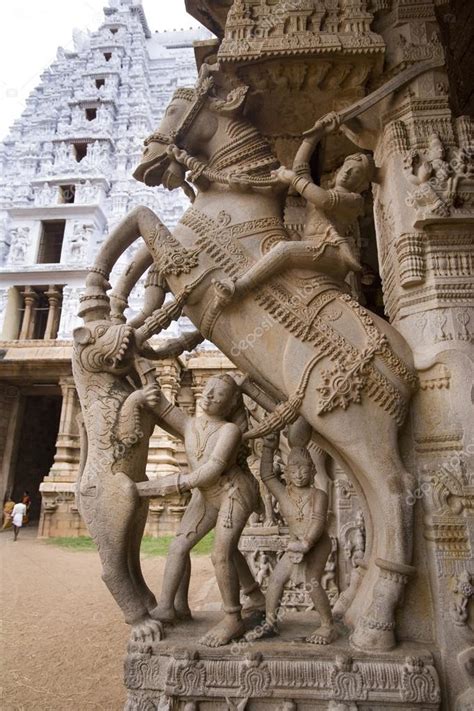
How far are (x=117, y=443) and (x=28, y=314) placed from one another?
2058 cm

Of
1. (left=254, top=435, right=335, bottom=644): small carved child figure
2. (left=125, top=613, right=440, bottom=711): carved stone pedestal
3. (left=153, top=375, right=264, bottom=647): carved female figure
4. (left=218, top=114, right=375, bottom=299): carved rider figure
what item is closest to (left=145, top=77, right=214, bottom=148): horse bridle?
(left=218, top=114, right=375, bottom=299): carved rider figure

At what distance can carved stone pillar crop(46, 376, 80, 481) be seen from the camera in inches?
559

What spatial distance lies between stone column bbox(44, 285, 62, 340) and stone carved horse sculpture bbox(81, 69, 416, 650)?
18597mm

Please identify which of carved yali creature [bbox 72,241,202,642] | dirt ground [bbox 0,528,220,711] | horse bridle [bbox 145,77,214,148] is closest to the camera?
carved yali creature [bbox 72,241,202,642]

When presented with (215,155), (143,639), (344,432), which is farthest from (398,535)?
(215,155)

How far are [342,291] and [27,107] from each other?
31807 millimetres

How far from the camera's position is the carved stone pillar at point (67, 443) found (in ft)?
46.6

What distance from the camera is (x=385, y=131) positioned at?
3354 mm

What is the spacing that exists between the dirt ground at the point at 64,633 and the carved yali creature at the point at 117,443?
1498 mm

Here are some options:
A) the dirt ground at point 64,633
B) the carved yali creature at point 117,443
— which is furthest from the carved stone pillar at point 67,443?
the carved yali creature at point 117,443

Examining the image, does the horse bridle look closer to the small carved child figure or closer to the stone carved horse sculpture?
the stone carved horse sculpture

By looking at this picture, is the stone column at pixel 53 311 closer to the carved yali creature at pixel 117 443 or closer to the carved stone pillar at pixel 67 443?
the carved stone pillar at pixel 67 443

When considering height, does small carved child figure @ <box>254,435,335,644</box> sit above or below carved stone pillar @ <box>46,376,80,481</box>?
below

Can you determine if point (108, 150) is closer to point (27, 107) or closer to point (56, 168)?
point (56, 168)
